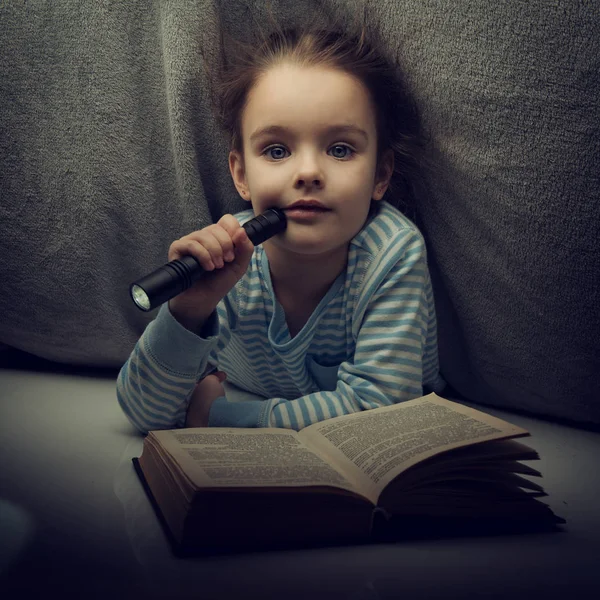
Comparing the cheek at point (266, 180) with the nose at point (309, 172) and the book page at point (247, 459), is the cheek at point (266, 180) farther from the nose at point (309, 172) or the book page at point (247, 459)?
the book page at point (247, 459)

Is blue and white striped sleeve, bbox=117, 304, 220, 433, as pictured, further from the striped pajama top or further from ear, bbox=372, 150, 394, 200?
ear, bbox=372, 150, 394, 200

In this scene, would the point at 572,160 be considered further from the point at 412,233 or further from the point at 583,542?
the point at 583,542

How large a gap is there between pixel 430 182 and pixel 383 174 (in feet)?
0.26

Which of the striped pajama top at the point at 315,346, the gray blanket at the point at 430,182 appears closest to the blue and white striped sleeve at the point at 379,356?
the striped pajama top at the point at 315,346

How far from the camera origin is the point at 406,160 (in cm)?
96

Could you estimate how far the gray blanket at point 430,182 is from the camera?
817 mm

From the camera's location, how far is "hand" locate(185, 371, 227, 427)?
872 mm

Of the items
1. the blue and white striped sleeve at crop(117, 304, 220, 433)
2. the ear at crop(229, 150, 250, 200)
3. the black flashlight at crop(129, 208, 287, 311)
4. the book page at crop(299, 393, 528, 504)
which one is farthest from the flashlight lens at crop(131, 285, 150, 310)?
the ear at crop(229, 150, 250, 200)

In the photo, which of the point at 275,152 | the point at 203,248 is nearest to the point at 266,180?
the point at 275,152

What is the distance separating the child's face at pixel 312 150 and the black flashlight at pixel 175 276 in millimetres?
42

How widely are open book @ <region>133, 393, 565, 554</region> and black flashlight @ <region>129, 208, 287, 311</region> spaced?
0.15m

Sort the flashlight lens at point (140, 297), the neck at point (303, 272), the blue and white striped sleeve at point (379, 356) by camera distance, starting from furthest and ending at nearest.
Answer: the neck at point (303, 272) → the blue and white striped sleeve at point (379, 356) → the flashlight lens at point (140, 297)

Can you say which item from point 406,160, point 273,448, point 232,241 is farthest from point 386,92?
point 273,448

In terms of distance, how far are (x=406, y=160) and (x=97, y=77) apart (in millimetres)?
473
